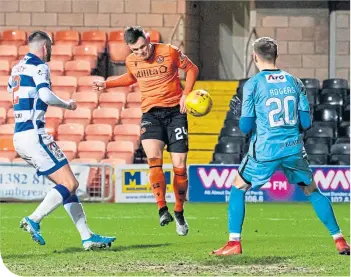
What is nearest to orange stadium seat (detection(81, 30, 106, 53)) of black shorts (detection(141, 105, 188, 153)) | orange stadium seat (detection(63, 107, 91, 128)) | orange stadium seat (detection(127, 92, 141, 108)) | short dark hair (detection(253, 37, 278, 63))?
orange stadium seat (detection(127, 92, 141, 108))

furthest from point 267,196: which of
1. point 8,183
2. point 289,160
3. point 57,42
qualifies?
point 289,160

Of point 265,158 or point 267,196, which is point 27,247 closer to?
point 265,158

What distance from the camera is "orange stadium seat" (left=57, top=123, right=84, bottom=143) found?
20.9m

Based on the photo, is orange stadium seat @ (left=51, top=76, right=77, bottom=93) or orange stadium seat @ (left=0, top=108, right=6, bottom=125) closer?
orange stadium seat @ (left=0, top=108, right=6, bottom=125)

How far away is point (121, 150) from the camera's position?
66.0ft

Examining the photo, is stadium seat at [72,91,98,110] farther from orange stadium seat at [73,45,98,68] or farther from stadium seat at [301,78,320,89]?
stadium seat at [301,78,320,89]

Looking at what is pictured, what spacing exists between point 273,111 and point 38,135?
2060mm

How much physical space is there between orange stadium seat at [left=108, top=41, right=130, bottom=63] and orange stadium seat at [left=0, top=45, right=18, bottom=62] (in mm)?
1838

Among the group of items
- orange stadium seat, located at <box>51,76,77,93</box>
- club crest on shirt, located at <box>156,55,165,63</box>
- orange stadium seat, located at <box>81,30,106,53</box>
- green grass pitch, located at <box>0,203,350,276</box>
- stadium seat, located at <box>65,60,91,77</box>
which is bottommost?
green grass pitch, located at <box>0,203,350,276</box>

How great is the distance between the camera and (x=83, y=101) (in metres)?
21.8

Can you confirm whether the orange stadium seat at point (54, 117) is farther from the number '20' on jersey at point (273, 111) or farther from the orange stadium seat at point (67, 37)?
the number '20' on jersey at point (273, 111)

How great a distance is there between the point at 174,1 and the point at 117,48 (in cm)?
145

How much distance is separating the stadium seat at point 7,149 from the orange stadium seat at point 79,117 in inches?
50.3

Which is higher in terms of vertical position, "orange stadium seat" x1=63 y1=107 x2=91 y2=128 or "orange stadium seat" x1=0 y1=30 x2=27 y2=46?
"orange stadium seat" x1=0 y1=30 x2=27 y2=46
